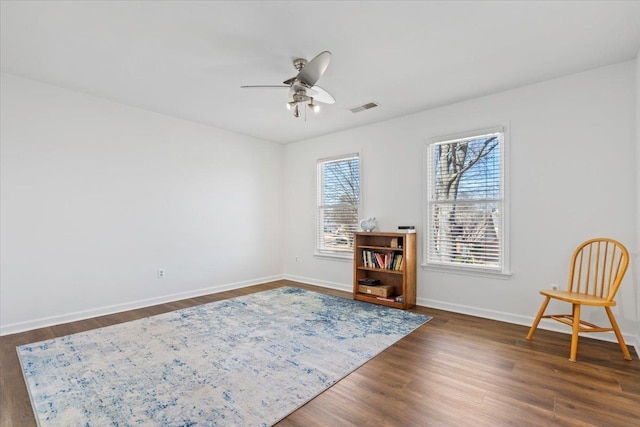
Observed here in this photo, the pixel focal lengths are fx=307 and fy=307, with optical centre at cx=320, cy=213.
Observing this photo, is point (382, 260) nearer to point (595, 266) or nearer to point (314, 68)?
point (595, 266)

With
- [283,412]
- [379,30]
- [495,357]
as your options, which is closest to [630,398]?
[495,357]

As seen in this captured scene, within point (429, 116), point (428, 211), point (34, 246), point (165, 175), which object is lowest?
point (34, 246)

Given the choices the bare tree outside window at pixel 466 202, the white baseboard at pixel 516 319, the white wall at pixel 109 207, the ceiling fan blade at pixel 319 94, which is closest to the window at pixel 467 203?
the bare tree outside window at pixel 466 202

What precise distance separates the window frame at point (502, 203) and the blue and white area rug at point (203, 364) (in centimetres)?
81

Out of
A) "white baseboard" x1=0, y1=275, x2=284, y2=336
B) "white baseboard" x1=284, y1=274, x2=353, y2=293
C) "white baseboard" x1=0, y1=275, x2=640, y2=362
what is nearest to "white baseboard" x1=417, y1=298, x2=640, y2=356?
"white baseboard" x1=0, y1=275, x2=640, y2=362

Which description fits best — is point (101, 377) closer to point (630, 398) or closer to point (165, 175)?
point (165, 175)

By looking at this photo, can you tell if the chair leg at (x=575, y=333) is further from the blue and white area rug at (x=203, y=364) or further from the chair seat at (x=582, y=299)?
the blue and white area rug at (x=203, y=364)

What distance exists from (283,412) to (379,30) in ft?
9.15

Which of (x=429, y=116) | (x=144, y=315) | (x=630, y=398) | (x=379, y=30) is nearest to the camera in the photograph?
(x=630, y=398)

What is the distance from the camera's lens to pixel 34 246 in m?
3.29

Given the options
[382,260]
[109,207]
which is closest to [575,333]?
[382,260]

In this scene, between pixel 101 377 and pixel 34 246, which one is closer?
pixel 101 377

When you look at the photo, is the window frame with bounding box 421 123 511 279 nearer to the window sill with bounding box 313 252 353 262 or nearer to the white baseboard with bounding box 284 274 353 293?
the window sill with bounding box 313 252 353 262

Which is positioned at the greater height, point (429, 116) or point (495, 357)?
point (429, 116)
